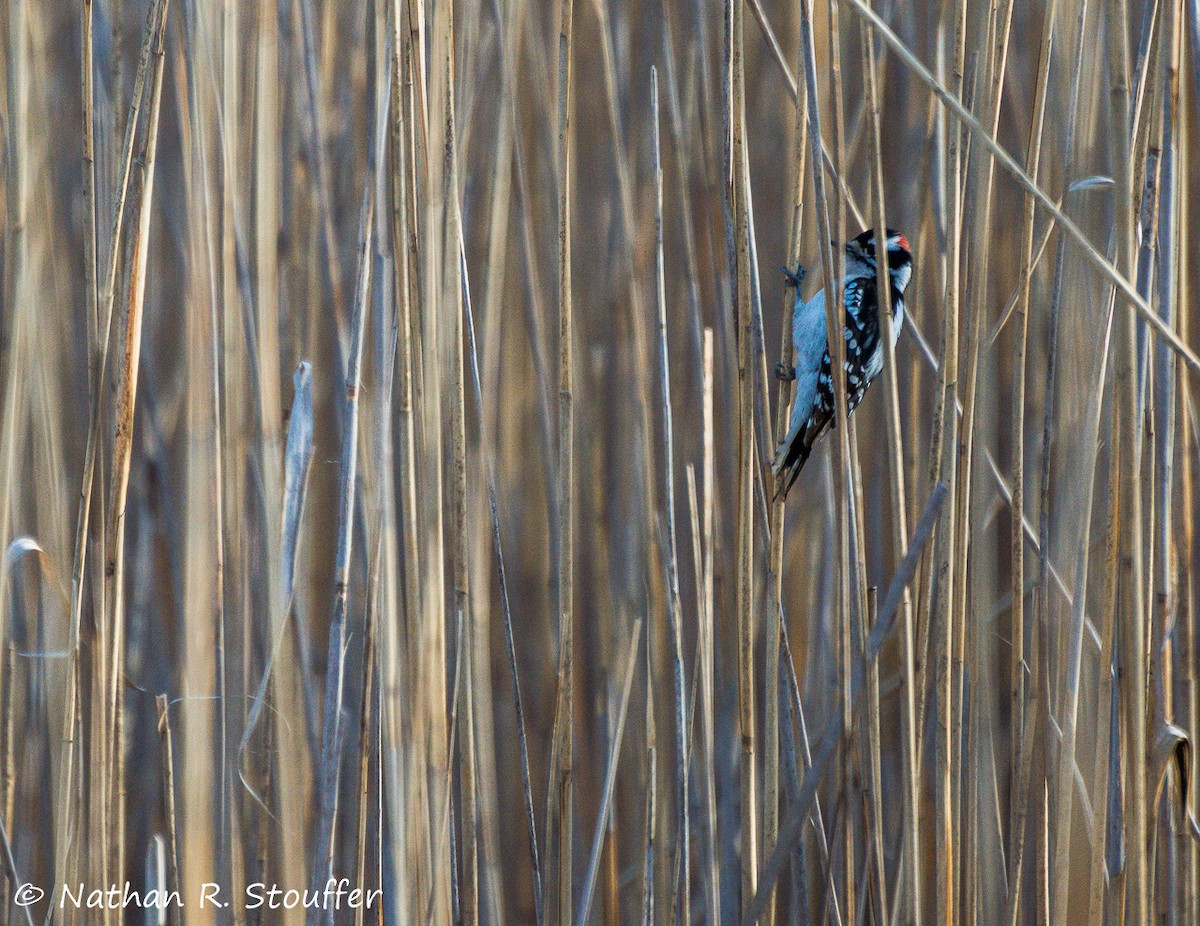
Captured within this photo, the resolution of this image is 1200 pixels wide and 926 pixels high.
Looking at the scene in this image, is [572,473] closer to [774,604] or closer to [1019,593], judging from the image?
[774,604]

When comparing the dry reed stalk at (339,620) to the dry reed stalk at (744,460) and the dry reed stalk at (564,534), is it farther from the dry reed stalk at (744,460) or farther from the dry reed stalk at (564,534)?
the dry reed stalk at (744,460)

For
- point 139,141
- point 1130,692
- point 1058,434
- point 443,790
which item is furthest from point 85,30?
point 1058,434

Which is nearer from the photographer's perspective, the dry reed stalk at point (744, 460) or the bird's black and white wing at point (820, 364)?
the dry reed stalk at point (744, 460)

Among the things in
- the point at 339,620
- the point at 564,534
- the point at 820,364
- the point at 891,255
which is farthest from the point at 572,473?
the point at 891,255

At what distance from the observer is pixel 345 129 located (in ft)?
4.84

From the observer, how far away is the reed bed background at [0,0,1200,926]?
942mm

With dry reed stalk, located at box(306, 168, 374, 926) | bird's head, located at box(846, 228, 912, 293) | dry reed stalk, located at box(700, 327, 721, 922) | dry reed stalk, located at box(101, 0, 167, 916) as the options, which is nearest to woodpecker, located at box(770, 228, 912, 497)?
bird's head, located at box(846, 228, 912, 293)

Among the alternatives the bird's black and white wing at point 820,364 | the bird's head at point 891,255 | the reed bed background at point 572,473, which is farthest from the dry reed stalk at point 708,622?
the bird's head at point 891,255

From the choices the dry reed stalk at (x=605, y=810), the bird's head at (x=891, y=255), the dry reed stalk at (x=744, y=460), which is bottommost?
the dry reed stalk at (x=605, y=810)

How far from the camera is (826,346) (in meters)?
1.48

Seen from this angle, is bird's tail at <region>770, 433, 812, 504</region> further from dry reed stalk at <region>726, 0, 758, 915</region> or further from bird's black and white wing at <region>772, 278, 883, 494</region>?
dry reed stalk at <region>726, 0, 758, 915</region>

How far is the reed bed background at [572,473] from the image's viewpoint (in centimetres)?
94

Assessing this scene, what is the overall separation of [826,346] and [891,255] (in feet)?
1.28

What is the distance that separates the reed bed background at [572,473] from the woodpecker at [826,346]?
8 centimetres
